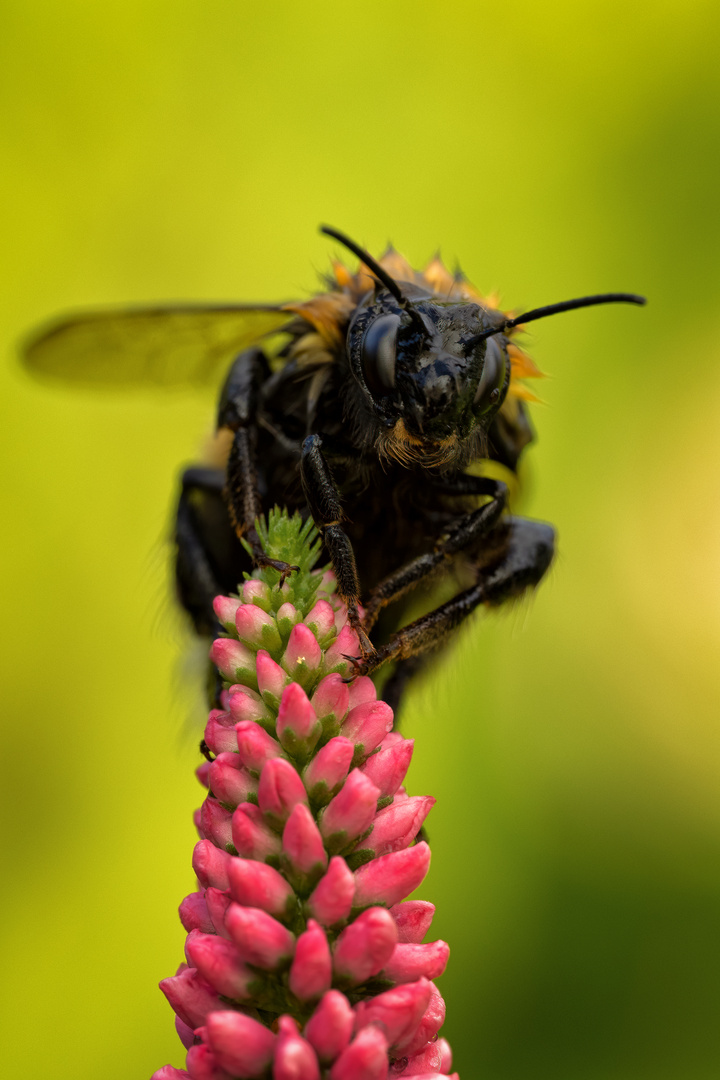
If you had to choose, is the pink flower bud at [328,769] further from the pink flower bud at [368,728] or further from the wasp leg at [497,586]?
the wasp leg at [497,586]

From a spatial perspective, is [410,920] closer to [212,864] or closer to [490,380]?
[212,864]

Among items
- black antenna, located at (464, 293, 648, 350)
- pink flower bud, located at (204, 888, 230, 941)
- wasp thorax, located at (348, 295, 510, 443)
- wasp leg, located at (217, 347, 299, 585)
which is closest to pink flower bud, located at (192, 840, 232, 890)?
pink flower bud, located at (204, 888, 230, 941)

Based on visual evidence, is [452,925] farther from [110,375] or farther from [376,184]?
[376,184]

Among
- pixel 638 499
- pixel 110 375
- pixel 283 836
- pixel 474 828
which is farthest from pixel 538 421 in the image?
pixel 283 836

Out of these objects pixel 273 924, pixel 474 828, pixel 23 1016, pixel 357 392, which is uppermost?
pixel 357 392

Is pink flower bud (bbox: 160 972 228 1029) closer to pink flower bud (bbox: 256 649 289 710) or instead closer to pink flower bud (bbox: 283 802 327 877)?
pink flower bud (bbox: 283 802 327 877)

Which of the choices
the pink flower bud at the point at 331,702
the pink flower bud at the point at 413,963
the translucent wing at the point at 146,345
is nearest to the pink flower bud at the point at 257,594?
the pink flower bud at the point at 331,702

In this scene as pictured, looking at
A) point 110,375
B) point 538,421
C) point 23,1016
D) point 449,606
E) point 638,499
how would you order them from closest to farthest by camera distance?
point 449,606, point 110,375, point 23,1016, point 538,421, point 638,499
